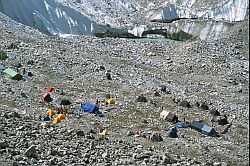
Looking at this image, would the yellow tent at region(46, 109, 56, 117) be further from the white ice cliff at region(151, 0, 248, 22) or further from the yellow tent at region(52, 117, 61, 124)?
the white ice cliff at region(151, 0, 248, 22)

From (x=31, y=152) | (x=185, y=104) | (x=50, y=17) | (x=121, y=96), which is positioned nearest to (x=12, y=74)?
(x=121, y=96)

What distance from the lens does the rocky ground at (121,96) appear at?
19266 mm

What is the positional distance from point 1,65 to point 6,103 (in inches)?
356

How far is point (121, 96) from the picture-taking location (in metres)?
31.9

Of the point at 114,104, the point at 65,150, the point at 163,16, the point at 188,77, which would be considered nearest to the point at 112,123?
the point at 114,104

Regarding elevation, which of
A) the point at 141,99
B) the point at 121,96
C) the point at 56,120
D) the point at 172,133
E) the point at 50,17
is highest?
the point at 50,17

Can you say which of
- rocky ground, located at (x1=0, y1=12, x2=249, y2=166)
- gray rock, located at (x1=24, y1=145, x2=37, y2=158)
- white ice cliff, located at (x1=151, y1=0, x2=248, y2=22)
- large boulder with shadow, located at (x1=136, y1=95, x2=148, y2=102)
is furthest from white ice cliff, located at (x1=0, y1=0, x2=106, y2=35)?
gray rock, located at (x1=24, y1=145, x2=37, y2=158)

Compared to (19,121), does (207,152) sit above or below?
below

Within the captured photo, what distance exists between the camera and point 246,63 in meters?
45.6

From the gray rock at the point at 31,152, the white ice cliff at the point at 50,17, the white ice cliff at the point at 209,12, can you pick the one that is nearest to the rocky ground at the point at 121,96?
the gray rock at the point at 31,152

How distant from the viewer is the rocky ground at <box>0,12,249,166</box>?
19.3 meters

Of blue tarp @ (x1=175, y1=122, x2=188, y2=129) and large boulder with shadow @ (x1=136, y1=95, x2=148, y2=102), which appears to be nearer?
blue tarp @ (x1=175, y1=122, x2=188, y2=129)

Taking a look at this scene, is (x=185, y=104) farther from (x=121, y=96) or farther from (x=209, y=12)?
(x=209, y=12)

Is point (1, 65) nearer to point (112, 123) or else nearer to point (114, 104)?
point (114, 104)
